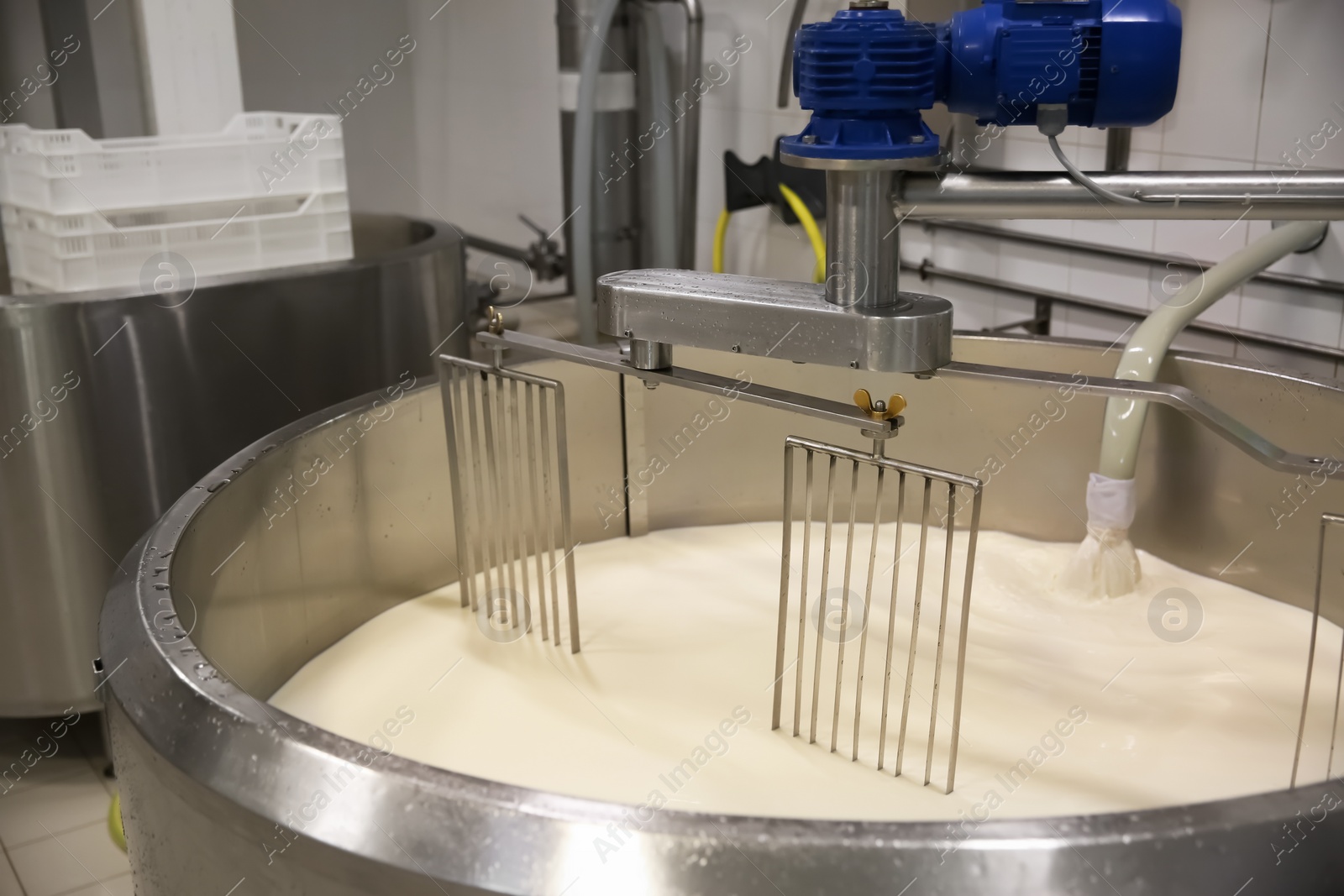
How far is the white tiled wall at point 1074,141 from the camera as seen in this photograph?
1668 mm

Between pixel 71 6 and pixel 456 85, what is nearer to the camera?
pixel 71 6

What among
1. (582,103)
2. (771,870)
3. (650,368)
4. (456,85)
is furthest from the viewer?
(456,85)

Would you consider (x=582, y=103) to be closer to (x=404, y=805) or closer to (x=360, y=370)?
(x=360, y=370)

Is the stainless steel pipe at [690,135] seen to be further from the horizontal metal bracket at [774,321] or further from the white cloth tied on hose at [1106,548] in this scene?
the horizontal metal bracket at [774,321]

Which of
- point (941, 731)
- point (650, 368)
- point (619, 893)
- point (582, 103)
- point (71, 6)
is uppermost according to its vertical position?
point (71, 6)

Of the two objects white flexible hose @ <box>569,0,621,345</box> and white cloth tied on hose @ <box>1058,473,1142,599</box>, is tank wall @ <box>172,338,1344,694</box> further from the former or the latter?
white flexible hose @ <box>569,0,621,345</box>

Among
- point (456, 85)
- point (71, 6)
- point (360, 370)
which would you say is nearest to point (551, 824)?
point (360, 370)

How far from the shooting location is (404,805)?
0.73 meters

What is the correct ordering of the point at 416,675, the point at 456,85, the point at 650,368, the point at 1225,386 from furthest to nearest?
the point at 456,85 → the point at 1225,386 → the point at 416,675 → the point at 650,368

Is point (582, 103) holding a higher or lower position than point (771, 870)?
higher

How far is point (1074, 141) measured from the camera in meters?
1.97

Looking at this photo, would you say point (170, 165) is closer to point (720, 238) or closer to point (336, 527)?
point (336, 527)

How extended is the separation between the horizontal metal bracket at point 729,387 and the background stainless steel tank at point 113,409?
0.76 metres

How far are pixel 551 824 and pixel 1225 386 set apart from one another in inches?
45.7
